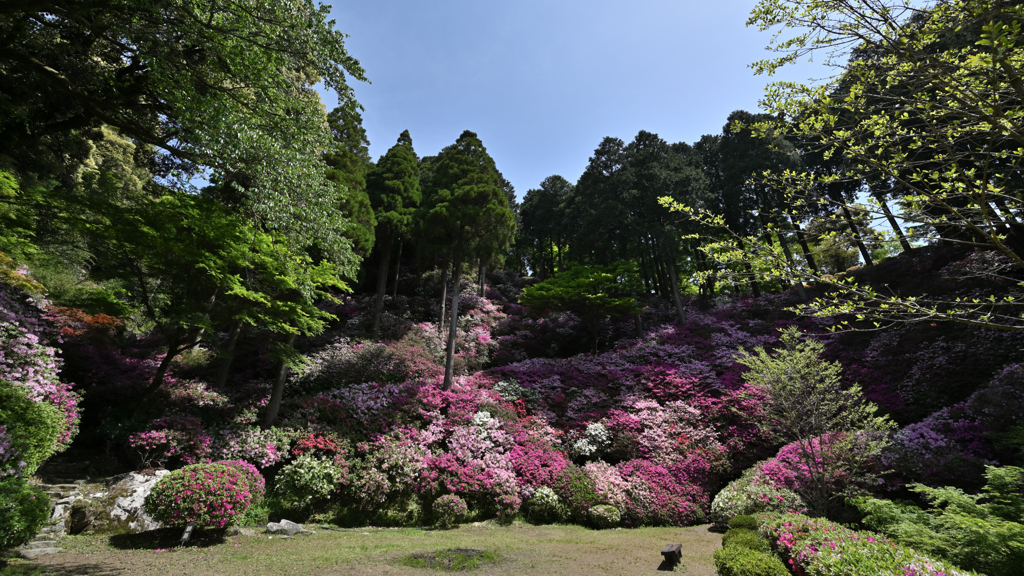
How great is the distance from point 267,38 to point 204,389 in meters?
11.3

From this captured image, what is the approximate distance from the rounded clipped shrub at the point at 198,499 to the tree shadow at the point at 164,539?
0.31m

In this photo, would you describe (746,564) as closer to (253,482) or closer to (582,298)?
(253,482)

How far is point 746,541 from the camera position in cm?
669

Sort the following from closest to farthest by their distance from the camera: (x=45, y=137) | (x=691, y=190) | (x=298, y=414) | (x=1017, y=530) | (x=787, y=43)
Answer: (x=787, y=43)
(x=1017, y=530)
(x=45, y=137)
(x=298, y=414)
(x=691, y=190)

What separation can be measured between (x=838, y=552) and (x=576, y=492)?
584 centimetres

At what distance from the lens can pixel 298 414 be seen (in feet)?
37.9

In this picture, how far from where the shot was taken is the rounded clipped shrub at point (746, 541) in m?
6.61

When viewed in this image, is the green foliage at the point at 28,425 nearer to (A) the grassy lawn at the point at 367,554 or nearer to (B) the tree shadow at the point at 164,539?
(A) the grassy lawn at the point at 367,554

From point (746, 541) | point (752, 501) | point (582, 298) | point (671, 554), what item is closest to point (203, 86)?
point (671, 554)

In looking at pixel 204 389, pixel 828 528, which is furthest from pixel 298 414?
pixel 828 528

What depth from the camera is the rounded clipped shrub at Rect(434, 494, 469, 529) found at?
30.0ft

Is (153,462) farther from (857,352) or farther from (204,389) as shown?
(857,352)

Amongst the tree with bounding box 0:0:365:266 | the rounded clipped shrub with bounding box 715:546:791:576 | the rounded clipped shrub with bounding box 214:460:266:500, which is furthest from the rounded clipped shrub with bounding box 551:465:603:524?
the tree with bounding box 0:0:365:266

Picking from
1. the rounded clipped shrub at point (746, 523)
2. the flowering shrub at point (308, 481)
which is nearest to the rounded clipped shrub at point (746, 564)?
the rounded clipped shrub at point (746, 523)
